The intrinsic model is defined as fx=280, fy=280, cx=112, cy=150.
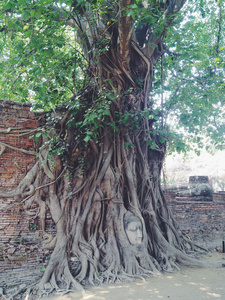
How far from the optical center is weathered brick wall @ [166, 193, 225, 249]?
7395 mm

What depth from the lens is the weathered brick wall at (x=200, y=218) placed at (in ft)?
24.3

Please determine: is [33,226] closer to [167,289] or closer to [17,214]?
[17,214]

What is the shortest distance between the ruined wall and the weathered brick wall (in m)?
3.84

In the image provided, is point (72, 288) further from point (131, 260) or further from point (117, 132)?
point (117, 132)

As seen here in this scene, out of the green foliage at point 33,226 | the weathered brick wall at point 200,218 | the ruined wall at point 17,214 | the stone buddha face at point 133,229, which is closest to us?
the ruined wall at point 17,214

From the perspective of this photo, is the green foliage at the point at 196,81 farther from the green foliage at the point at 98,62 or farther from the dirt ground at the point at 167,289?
the dirt ground at the point at 167,289

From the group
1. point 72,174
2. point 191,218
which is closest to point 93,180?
point 72,174

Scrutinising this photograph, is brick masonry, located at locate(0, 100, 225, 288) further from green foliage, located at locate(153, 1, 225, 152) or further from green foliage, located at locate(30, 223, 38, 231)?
green foliage, located at locate(153, 1, 225, 152)

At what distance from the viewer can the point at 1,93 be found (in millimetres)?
6719

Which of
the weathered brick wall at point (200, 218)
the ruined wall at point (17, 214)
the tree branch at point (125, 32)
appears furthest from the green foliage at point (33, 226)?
the weathered brick wall at point (200, 218)

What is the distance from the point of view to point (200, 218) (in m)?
7.67

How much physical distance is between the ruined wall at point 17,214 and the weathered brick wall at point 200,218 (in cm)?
384

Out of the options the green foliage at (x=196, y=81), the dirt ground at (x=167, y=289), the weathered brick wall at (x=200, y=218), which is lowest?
the dirt ground at (x=167, y=289)

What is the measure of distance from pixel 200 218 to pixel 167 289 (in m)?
4.00
